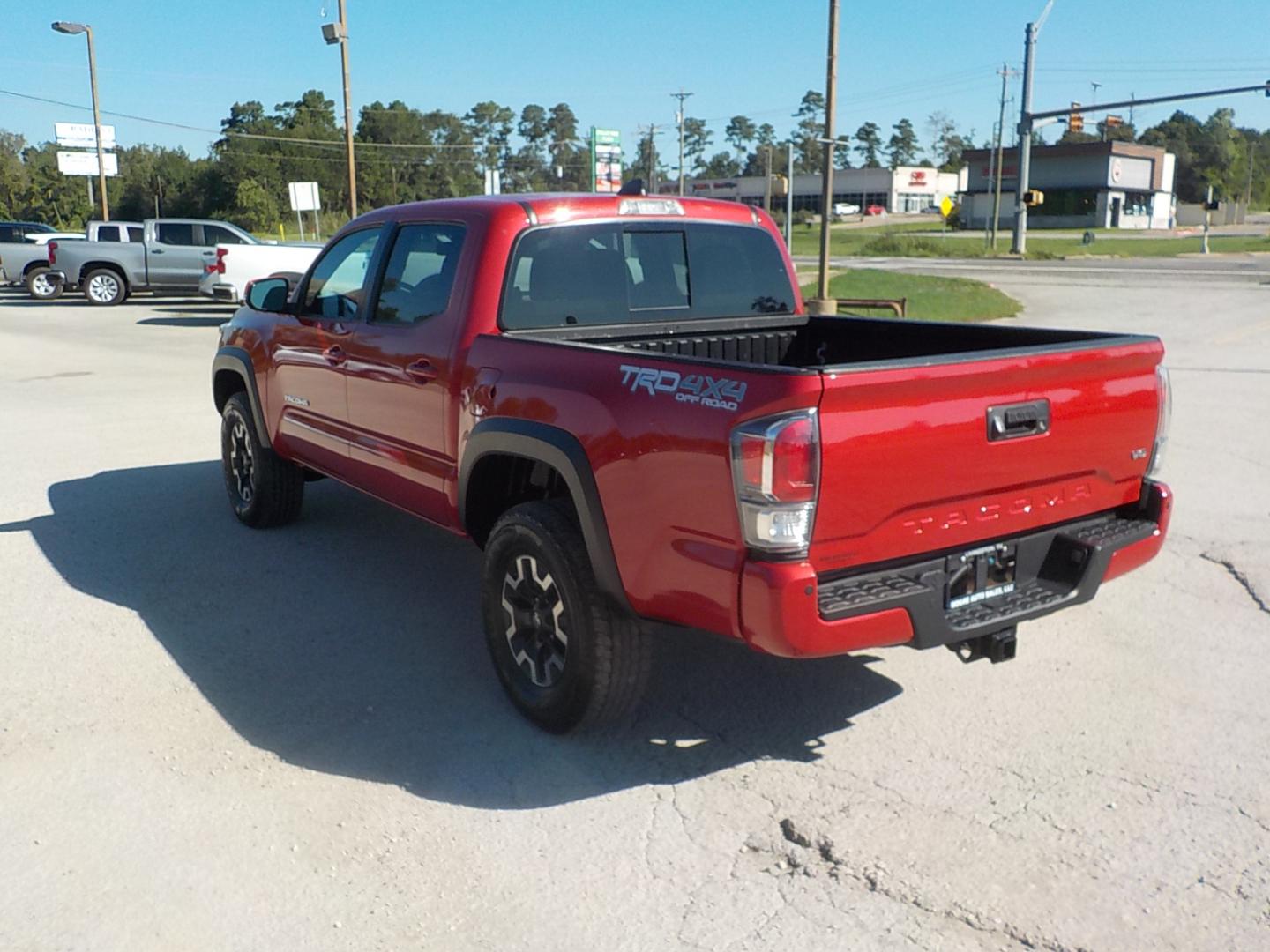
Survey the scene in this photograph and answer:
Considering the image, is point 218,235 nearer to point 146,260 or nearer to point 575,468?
point 146,260

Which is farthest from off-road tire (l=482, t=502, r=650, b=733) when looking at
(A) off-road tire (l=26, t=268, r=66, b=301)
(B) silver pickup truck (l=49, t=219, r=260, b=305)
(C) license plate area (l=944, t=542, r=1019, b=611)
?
(A) off-road tire (l=26, t=268, r=66, b=301)

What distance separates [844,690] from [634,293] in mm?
1898

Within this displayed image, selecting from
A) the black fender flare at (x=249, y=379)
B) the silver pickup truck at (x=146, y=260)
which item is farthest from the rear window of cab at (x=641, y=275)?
the silver pickup truck at (x=146, y=260)

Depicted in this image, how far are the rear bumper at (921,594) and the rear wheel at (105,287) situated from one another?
25141 mm

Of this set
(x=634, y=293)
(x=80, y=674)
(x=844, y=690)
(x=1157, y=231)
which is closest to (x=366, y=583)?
(x=80, y=674)

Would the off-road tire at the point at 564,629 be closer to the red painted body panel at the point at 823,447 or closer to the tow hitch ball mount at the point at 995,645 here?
the red painted body panel at the point at 823,447

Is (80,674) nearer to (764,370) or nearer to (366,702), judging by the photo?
(366,702)

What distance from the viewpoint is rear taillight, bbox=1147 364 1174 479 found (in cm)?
420

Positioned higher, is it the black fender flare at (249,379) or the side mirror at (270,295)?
the side mirror at (270,295)

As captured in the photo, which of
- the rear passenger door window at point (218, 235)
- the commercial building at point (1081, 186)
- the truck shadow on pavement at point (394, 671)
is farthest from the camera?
the commercial building at point (1081, 186)

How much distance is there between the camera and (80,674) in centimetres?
474

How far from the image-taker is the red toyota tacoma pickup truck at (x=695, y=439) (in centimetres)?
335

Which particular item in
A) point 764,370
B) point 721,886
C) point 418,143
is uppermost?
point 418,143

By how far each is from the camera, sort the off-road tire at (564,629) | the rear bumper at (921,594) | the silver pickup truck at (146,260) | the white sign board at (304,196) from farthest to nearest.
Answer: the white sign board at (304,196) → the silver pickup truck at (146,260) → the off-road tire at (564,629) → the rear bumper at (921,594)
